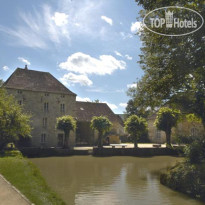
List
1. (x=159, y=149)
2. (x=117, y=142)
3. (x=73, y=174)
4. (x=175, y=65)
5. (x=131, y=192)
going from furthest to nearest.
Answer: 1. (x=117, y=142)
2. (x=159, y=149)
3. (x=73, y=174)
4. (x=175, y=65)
5. (x=131, y=192)

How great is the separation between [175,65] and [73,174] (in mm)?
10061

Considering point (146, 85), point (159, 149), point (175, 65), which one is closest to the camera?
point (175, 65)

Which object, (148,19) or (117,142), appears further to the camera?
(117,142)

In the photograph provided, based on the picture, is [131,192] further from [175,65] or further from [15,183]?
[175,65]

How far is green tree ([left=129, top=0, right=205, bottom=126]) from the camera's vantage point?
13.2m

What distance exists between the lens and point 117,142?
43.9m

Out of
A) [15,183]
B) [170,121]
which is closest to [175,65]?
[15,183]

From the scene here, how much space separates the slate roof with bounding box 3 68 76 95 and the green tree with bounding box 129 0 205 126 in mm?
20575

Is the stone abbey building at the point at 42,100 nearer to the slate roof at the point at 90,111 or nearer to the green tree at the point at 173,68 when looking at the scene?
the slate roof at the point at 90,111

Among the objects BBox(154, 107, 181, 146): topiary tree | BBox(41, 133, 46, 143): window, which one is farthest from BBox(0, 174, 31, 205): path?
BBox(41, 133, 46, 143): window

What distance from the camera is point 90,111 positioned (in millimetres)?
43250

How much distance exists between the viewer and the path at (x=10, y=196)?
719cm

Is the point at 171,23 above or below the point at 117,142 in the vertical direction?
above

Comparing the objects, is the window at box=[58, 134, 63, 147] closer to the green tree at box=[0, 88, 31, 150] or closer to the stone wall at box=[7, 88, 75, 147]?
the stone wall at box=[7, 88, 75, 147]
